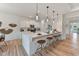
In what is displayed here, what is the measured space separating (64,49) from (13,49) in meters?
1.22

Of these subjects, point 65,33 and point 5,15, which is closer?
point 5,15

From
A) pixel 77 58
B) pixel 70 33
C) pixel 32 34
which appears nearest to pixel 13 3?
pixel 32 34

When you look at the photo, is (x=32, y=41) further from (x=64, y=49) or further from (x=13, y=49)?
(x=64, y=49)

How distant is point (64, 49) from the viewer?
2271mm

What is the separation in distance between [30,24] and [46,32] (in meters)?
0.44

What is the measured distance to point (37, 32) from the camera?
2299 millimetres

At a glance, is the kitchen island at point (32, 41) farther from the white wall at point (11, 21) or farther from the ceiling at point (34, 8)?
the ceiling at point (34, 8)

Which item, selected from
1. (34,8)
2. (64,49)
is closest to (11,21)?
(34,8)

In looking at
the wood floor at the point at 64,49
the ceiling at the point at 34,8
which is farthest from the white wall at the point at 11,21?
the wood floor at the point at 64,49

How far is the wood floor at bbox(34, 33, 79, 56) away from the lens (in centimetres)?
224

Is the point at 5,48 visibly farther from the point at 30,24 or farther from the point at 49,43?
the point at 49,43

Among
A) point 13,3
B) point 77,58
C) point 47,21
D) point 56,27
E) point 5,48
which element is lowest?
point 77,58

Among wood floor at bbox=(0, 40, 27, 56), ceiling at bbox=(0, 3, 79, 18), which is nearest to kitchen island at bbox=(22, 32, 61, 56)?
wood floor at bbox=(0, 40, 27, 56)

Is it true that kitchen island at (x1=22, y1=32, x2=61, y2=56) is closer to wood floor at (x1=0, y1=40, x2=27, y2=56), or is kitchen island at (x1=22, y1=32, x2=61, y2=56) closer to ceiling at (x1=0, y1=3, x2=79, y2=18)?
wood floor at (x1=0, y1=40, x2=27, y2=56)
